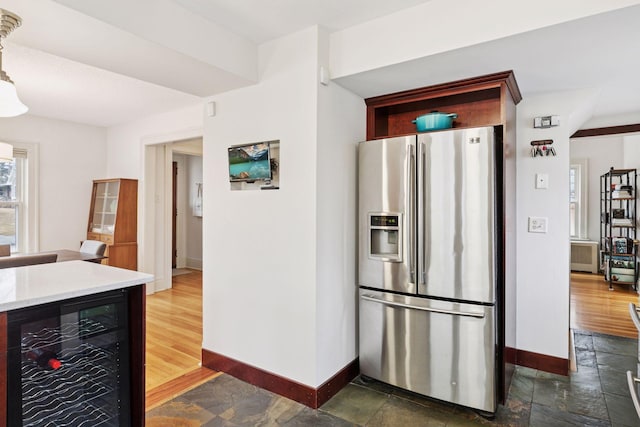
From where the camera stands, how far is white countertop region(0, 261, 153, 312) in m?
1.33

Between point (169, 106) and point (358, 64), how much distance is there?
112 inches

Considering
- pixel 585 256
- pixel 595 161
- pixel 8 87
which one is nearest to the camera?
pixel 8 87

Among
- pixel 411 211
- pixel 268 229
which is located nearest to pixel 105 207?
pixel 268 229

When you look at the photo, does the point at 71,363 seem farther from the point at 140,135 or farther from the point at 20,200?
the point at 20,200

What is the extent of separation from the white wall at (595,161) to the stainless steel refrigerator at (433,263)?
5853 mm

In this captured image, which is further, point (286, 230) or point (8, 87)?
point (286, 230)

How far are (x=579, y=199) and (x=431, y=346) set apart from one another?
633cm

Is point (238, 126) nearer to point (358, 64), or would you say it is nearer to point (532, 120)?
point (358, 64)

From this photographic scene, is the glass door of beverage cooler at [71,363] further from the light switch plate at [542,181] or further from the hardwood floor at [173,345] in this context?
the light switch plate at [542,181]

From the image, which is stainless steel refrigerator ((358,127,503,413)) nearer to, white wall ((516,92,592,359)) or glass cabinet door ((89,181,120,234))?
white wall ((516,92,592,359))

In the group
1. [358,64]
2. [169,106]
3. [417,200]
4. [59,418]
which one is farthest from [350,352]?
[169,106]

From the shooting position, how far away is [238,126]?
268 cm

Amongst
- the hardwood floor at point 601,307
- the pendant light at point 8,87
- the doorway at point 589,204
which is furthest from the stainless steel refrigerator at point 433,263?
the doorway at point 589,204

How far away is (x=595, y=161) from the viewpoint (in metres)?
6.71
